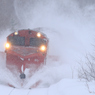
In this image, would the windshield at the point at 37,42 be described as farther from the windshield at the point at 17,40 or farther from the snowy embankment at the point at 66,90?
the snowy embankment at the point at 66,90

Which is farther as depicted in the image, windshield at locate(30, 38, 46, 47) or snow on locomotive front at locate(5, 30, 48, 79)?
windshield at locate(30, 38, 46, 47)

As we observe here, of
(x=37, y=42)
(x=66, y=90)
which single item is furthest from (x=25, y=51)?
(x=66, y=90)

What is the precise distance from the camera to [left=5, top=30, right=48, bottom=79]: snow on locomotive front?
7.64 metres

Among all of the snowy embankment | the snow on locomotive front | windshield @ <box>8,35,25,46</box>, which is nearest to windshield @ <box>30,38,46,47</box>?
the snow on locomotive front

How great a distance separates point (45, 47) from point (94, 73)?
9.29ft

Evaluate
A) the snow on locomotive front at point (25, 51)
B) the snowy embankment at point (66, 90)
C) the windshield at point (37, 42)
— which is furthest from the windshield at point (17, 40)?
the snowy embankment at point (66, 90)

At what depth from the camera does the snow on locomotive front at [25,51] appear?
764cm

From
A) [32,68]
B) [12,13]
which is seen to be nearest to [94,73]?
[32,68]

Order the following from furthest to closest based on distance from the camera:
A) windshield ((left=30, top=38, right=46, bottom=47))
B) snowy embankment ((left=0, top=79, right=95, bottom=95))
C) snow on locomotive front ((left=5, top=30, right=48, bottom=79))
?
windshield ((left=30, top=38, right=46, bottom=47))
snow on locomotive front ((left=5, top=30, right=48, bottom=79))
snowy embankment ((left=0, top=79, right=95, bottom=95))

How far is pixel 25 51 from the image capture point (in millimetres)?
7852

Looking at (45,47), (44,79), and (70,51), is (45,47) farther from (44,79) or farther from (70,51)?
(70,51)

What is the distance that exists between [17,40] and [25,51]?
69 centimetres

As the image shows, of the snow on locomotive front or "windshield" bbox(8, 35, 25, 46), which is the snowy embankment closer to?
the snow on locomotive front

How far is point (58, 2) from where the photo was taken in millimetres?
39281
